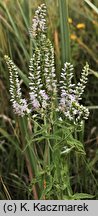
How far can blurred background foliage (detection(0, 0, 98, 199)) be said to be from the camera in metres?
2.33

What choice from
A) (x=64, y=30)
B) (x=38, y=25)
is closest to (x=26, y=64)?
(x=64, y=30)

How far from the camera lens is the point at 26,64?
8.98 ft

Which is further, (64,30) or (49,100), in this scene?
(64,30)

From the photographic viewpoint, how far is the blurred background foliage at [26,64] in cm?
233

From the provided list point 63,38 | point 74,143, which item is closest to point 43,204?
point 74,143

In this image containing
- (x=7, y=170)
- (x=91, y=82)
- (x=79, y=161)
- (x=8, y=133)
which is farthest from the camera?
(x=91, y=82)

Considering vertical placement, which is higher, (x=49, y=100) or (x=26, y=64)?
(x=26, y=64)

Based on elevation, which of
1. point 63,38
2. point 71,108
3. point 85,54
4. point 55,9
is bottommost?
point 71,108

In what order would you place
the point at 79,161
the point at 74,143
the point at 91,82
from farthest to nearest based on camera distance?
the point at 91,82, the point at 79,161, the point at 74,143

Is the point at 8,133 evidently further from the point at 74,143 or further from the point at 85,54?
the point at 74,143

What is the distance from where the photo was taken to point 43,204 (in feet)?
6.06

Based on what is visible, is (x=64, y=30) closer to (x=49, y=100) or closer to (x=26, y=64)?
(x=49, y=100)

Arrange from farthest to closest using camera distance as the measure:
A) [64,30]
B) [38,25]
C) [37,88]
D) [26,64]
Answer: [26,64] → [64,30] → [38,25] → [37,88]

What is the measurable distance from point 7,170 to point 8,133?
0.79 feet
